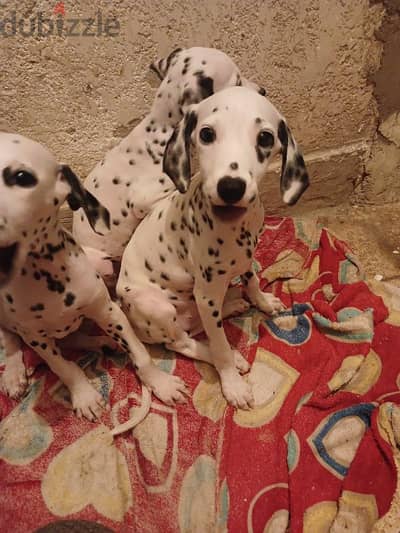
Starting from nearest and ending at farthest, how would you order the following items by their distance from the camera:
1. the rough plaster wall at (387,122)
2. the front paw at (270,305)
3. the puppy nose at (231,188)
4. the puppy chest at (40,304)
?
1. the puppy nose at (231,188)
2. the puppy chest at (40,304)
3. the front paw at (270,305)
4. the rough plaster wall at (387,122)

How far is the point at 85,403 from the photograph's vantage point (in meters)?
2.16

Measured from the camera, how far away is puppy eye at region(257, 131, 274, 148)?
1.59 meters

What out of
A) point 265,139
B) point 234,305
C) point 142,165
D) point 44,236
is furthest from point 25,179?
point 234,305

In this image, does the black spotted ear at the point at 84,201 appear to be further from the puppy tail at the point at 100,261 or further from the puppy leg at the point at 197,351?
the puppy leg at the point at 197,351

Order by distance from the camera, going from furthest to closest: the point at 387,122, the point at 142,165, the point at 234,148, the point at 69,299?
the point at 387,122 → the point at 142,165 → the point at 69,299 → the point at 234,148

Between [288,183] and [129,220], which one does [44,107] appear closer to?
[129,220]

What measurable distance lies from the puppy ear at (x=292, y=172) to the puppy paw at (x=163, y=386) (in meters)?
1.01

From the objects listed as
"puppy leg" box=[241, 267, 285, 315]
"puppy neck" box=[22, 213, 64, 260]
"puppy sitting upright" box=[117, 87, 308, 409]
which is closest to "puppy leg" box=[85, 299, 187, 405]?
"puppy sitting upright" box=[117, 87, 308, 409]

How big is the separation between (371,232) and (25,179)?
97.0 inches

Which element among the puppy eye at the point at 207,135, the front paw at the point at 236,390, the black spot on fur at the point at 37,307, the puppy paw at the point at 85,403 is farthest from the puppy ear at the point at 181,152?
the puppy paw at the point at 85,403

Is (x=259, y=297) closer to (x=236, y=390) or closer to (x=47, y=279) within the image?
(x=236, y=390)

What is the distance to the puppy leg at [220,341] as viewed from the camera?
1954mm

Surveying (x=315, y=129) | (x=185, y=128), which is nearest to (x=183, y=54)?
(x=185, y=128)

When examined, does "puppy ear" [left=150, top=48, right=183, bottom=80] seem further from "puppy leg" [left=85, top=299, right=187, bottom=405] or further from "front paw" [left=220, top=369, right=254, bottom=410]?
"front paw" [left=220, top=369, right=254, bottom=410]
